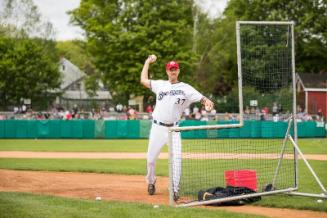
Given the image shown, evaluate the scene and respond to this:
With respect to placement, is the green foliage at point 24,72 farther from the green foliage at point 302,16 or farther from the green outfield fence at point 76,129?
the green outfield fence at point 76,129

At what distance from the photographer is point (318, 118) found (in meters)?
36.7

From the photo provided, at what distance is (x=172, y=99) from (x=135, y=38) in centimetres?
3961

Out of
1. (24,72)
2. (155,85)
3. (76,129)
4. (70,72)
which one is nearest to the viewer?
(155,85)

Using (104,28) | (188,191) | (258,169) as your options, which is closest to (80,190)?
(188,191)

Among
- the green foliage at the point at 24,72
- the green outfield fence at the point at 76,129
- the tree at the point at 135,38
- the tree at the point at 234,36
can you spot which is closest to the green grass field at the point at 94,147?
the green outfield fence at the point at 76,129

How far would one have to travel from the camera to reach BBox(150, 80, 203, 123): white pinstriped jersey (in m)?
10.0

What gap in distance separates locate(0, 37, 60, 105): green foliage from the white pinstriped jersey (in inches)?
1843

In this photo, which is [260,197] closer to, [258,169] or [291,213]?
[291,213]

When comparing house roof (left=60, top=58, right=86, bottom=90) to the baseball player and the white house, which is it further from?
the baseball player

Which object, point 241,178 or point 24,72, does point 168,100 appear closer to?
point 241,178

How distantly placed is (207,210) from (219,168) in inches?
253

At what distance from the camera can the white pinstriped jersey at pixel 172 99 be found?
33.0 feet

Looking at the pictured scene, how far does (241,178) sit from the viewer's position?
10.5 m

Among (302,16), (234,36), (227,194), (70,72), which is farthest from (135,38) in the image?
(227,194)
